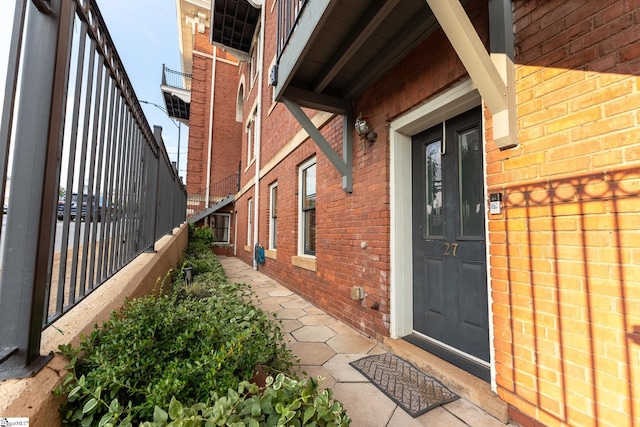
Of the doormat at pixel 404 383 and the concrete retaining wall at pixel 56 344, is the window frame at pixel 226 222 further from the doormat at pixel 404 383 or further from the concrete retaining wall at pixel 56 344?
the doormat at pixel 404 383

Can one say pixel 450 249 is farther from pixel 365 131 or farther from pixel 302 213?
pixel 302 213

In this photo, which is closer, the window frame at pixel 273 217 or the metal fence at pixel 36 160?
the metal fence at pixel 36 160

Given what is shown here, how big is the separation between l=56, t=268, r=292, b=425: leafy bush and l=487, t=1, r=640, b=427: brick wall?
1457 mm

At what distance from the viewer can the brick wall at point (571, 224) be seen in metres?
1.31

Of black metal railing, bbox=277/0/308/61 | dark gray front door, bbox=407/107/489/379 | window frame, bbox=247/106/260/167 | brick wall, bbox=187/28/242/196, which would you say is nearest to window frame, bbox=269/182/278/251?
window frame, bbox=247/106/260/167

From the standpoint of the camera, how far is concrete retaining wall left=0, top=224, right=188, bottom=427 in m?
0.82

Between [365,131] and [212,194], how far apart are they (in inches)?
480

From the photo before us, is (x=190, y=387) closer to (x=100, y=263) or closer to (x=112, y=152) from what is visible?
(x=100, y=263)

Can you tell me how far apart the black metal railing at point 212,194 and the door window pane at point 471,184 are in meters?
11.8

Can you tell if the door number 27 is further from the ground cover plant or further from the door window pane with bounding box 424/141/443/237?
the ground cover plant

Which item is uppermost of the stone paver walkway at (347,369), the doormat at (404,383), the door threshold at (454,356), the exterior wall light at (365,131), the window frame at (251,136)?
the window frame at (251,136)

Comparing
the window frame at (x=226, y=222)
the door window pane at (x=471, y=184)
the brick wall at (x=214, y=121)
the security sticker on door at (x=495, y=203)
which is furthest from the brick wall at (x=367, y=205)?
the brick wall at (x=214, y=121)

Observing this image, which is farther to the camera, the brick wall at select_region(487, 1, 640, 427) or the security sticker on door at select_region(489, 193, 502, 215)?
the security sticker on door at select_region(489, 193, 502, 215)

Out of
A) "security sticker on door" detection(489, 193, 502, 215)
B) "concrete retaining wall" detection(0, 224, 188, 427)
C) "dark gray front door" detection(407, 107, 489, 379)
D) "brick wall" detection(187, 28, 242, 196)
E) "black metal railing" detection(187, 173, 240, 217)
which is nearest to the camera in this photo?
"concrete retaining wall" detection(0, 224, 188, 427)
